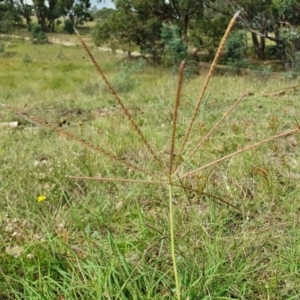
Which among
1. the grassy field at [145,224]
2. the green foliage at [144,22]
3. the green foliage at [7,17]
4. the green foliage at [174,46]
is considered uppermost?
the green foliage at [7,17]

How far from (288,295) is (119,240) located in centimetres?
62

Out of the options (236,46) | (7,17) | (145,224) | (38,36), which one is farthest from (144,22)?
(7,17)

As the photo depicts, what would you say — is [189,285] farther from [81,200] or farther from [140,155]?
[140,155]

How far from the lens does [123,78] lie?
8422mm

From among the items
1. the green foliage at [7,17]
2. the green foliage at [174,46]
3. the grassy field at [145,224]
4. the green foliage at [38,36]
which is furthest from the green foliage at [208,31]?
the green foliage at [7,17]

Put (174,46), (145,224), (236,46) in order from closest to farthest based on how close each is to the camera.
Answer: (145,224)
(174,46)
(236,46)

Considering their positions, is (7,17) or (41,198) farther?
(7,17)

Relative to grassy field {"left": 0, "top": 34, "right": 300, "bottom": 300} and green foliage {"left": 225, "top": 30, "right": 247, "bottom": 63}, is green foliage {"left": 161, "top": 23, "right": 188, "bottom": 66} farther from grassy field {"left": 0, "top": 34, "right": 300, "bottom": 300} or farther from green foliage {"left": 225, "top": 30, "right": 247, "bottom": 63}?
grassy field {"left": 0, "top": 34, "right": 300, "bottom": 300}

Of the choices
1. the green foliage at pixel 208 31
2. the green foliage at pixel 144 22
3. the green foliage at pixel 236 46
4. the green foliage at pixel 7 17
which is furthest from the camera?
the green foliage at pixel 7 17

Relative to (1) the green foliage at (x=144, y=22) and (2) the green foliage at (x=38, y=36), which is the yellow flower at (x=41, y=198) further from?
(2) the green foliage at (x=38, y=36)

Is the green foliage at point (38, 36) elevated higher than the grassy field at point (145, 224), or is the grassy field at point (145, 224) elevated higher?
the green foliage at point (38, 36)

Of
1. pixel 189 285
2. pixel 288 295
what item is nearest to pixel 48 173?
pixel 189 285

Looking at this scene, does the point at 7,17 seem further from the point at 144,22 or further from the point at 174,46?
the point at 174,46

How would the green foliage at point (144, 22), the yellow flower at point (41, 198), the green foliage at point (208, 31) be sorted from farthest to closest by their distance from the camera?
the green foliage at point (144, 22), the green foliage at point (208, 31), the yellow flower at point (41, 198)
